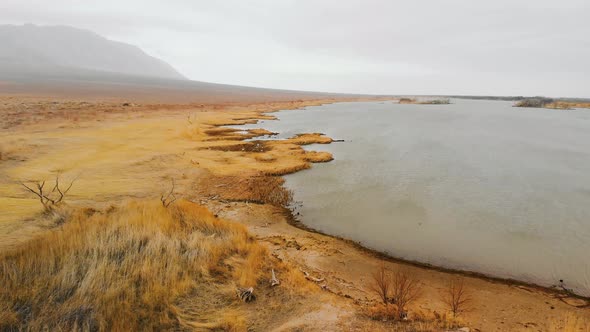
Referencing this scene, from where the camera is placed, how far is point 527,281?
822cm

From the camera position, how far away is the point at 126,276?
18.4ft

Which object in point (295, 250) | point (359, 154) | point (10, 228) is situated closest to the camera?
point (10, 228)

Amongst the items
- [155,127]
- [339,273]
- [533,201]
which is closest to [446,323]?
[339,273]

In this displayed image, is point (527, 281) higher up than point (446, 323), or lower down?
lower down

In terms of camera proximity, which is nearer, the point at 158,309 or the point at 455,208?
the point at 158,309

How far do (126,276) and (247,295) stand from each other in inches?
88.8

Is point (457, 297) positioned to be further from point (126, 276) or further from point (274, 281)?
point (126, 276)

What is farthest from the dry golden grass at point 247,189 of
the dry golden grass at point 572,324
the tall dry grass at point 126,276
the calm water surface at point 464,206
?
the dry golden grass at point 572,324

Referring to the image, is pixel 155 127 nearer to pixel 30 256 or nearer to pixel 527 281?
pixel 30 256

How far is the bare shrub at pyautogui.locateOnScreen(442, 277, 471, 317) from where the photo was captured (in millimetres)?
6502

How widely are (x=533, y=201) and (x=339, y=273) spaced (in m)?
12.1

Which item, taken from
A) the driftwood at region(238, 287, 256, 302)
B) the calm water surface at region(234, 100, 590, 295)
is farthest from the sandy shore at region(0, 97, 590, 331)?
the calm water surface at region(234, 100, 590, 295)

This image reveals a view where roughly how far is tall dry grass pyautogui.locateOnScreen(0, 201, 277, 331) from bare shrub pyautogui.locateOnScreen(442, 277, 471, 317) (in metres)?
4.11

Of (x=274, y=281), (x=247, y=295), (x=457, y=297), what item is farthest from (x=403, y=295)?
(x=247, y=295)
